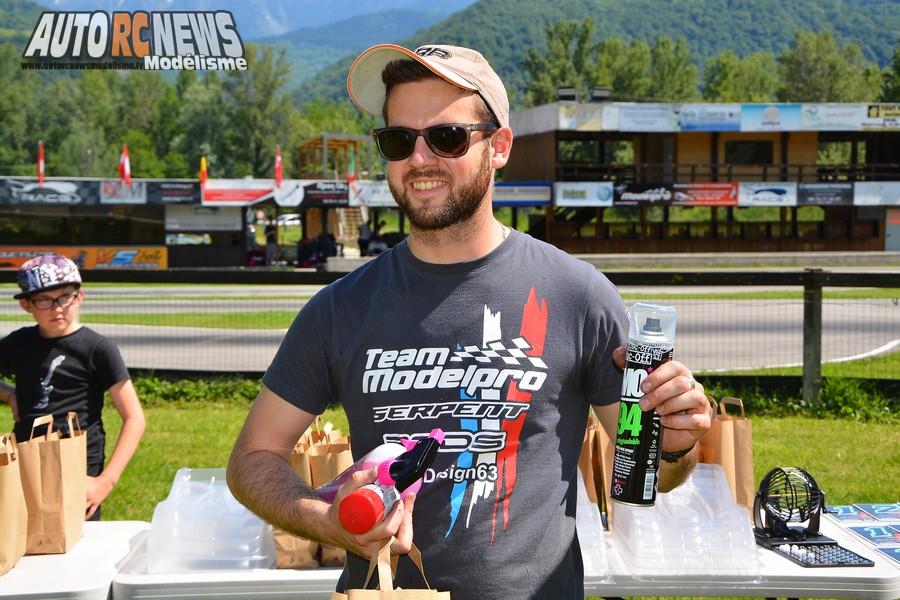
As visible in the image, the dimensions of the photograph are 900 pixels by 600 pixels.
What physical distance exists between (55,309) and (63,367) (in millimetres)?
292

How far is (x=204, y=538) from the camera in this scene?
146 inches

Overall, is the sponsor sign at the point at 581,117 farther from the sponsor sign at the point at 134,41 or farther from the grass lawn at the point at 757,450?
the sponsor sign at the point at 134,41

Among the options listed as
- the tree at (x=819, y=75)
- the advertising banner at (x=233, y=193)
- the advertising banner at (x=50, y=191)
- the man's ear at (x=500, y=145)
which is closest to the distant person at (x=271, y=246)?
the advertising banner at (x=233, y=193)

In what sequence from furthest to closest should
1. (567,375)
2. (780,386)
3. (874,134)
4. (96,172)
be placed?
(96,172) → (874,134) → (780,386) → (567,375)

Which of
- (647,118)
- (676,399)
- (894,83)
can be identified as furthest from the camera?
(894,83)

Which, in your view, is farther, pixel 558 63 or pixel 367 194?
pixel 558 63

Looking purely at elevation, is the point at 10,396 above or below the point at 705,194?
below

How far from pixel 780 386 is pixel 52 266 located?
7234mm

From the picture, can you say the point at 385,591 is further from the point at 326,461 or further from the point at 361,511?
the point at 326,461

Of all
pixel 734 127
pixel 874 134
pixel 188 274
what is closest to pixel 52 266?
pixel 188 274

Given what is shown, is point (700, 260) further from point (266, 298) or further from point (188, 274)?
point (188, 274)

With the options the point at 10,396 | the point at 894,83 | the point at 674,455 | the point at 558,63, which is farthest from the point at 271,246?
the point at 558,63

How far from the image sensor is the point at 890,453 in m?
8.09

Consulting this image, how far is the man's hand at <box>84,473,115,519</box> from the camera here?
438cm
